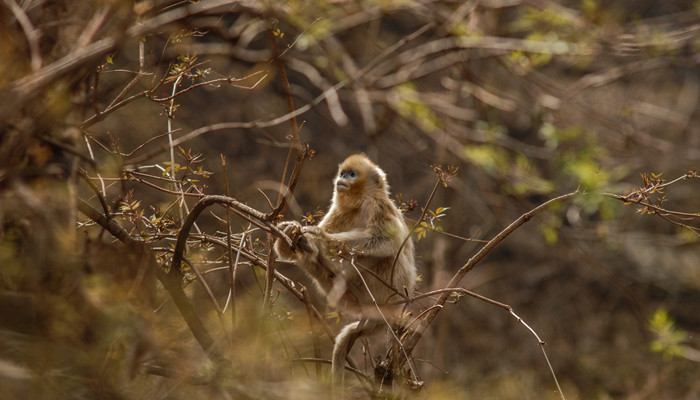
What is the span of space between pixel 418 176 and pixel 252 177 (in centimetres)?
267

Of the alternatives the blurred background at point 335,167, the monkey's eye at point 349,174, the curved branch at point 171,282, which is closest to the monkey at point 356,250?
the monkey's eye at point 349,174

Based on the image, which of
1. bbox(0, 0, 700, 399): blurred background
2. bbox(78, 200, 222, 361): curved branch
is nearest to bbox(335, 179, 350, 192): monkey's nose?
bbox(0, 0, 700, 399): blurred background

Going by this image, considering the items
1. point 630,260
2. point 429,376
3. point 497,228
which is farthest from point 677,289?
point 429,376

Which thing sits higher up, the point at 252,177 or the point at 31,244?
the point at 31,244

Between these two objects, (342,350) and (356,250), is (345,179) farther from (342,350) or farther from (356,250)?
(342,350)

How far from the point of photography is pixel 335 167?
10.4m

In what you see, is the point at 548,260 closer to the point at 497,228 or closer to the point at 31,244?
the point at 497,228

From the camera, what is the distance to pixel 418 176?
35.1ft

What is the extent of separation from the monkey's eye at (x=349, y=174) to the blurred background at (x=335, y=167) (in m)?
0.45

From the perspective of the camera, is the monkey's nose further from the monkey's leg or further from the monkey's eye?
the monkey's leg

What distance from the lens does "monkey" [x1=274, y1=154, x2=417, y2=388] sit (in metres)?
3.44

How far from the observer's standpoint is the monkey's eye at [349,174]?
4895 millimetres

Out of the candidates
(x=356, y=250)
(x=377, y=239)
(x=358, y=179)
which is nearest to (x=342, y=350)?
(x=356, y=250)

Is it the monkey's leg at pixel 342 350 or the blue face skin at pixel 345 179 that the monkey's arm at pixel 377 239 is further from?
the monkey's leg at pixel 342 350
